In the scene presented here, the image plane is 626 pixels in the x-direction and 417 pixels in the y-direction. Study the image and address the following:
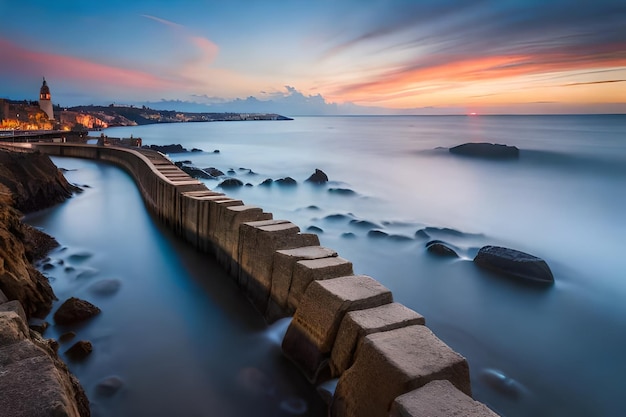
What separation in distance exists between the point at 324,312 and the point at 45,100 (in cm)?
10385

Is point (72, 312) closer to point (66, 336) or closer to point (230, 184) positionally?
point (66, 336)

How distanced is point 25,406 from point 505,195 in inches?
608

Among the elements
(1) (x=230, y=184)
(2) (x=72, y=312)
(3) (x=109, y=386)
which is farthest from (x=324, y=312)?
(1) (x=230, y=184)

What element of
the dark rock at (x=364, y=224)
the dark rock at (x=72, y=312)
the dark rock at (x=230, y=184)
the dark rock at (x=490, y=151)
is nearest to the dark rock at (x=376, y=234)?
the dark rock at (x=364, y=224)

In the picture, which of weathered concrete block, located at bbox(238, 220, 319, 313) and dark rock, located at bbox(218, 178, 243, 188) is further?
dark rock, located at bbox(218, 178, 243, 188)

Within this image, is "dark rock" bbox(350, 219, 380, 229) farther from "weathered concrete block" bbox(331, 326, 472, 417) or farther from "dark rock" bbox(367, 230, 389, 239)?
"weathered concrete block" bbox(331, 326, 472, 417)

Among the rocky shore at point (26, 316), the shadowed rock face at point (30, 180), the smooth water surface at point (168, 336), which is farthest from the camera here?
the shadowed rock face at point (30, 180)

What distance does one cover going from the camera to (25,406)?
1782 millimetres

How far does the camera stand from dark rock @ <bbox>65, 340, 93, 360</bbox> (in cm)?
373

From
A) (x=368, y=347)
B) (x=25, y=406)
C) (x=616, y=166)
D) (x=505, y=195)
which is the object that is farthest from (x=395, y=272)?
(x=616, y=166)

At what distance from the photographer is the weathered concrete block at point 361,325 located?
2.73 metres

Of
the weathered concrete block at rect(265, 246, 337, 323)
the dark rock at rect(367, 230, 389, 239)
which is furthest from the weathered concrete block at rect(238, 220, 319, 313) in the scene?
the dark rock at rect(367, 230, 389, 239)

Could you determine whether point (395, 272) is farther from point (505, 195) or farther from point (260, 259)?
→ point (505, 195)

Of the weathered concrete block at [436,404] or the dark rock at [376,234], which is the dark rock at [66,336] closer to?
the weathered concrete block at [436,404]
